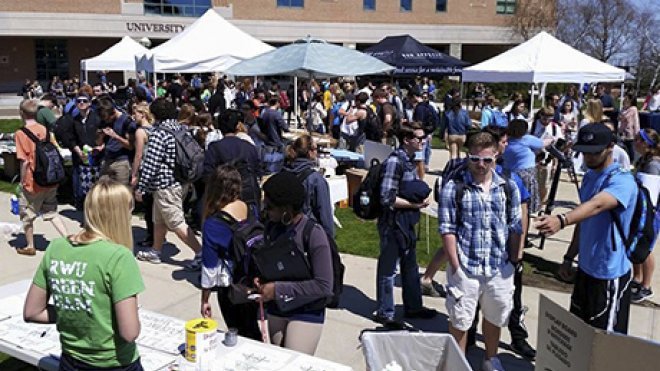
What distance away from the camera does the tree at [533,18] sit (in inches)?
1955

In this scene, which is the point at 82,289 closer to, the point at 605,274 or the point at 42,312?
the point at 42,312

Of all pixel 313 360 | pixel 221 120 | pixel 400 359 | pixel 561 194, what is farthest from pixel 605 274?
pixel 561 194

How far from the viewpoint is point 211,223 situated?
13.4ft

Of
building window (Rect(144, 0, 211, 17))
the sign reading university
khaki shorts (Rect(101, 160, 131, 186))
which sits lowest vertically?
khaki shorts (Rect(101, 160, 131, 186))

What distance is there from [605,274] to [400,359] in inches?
61.1

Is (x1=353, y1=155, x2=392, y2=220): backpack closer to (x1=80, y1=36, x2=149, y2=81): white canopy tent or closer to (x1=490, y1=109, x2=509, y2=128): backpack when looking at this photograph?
(x1=490, y1=109, x2=509, y2=128): backpack

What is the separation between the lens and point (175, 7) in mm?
42344

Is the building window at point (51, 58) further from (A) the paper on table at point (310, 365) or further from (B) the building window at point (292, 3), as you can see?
(A) the paper on table at point (310, 365)

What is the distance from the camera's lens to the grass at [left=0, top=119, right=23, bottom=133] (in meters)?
21.7

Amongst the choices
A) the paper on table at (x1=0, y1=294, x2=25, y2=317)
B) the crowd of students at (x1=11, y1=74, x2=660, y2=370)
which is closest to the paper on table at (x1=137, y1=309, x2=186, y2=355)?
the crowd of students at (x1=11, y1=74, x2=660, y2=370)

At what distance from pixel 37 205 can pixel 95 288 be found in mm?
5093

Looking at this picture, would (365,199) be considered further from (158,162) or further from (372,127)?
(372,127)

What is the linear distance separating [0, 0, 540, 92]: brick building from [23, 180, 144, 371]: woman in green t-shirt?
1631 inches

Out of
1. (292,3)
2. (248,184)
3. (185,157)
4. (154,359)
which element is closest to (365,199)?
(248,184)
